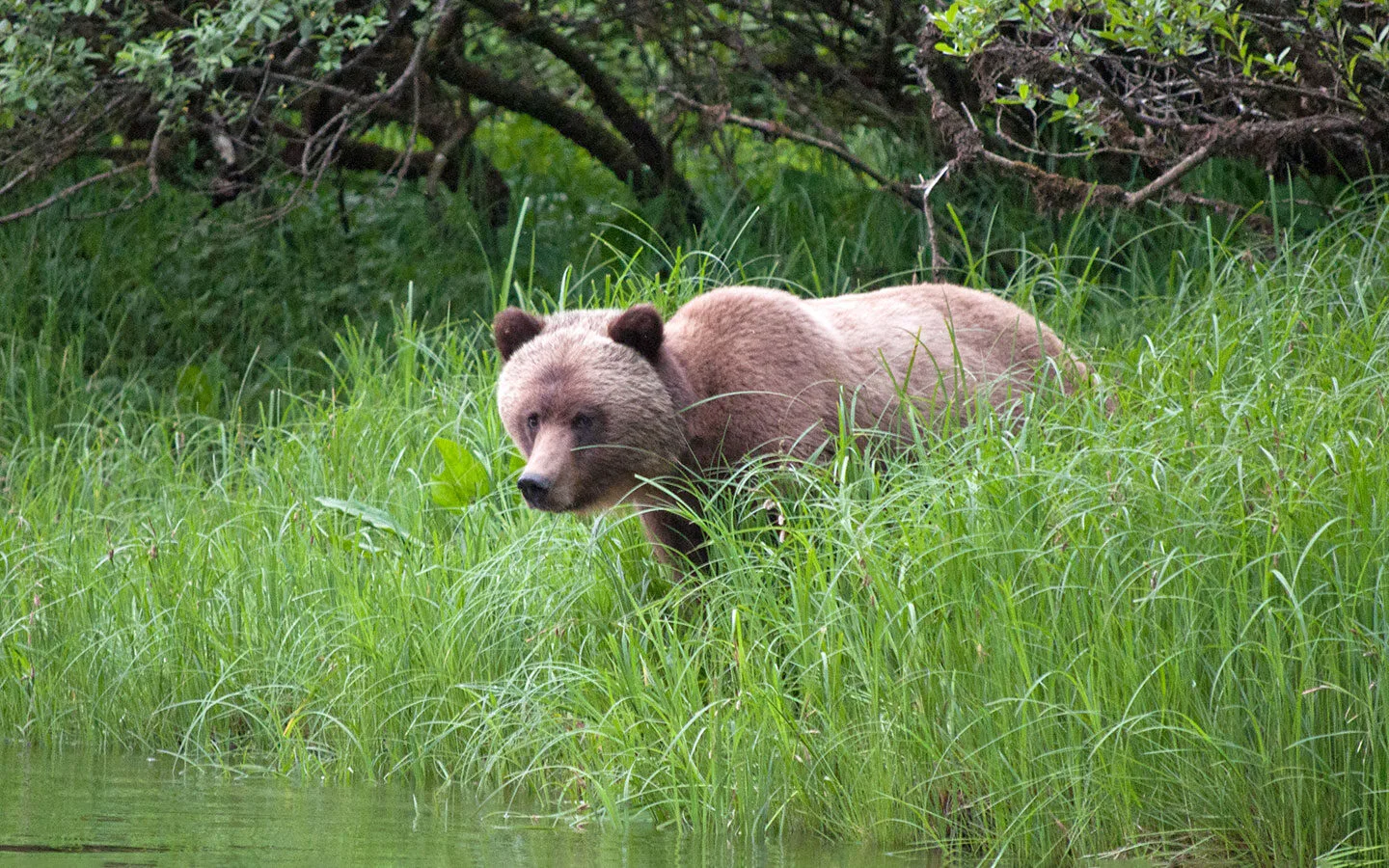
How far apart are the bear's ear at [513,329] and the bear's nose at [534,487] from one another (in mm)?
699

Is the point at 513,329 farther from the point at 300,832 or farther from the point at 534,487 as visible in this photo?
the point at 300,832

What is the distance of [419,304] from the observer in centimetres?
918

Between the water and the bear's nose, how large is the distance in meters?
0.91

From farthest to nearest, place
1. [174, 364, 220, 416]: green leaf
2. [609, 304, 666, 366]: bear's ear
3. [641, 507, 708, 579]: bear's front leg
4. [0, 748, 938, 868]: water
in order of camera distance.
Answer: [174, 364, 220, 416]: green leaf, [641, 507, 708, 579]: bear's front leg, [609, 304, 666, 366]: bear's ear, [0, 748, 938, 868]: water

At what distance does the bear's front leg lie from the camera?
17.1 ft

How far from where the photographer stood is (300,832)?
3.78 m

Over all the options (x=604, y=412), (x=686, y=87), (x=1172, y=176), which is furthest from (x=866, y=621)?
(x=686, y=87)

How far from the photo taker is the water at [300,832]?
11.4 feet

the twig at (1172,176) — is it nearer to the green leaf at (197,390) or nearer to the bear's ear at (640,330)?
the bear's ear at (640,330)

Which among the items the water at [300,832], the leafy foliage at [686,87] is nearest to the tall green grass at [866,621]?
the water at [300,832]

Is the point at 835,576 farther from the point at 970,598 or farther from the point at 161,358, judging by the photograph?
the point at 161,358

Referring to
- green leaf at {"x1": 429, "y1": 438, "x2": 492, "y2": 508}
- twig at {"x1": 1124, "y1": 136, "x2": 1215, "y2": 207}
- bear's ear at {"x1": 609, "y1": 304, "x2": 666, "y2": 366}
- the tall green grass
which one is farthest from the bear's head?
twig at {"x1": 1124, "y1": 136, "x2": 1215, "y2": 207}

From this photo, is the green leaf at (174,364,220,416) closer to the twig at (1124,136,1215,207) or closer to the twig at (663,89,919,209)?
the twig at (663,89,919,209)

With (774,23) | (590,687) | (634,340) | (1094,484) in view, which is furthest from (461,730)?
(774,23)
